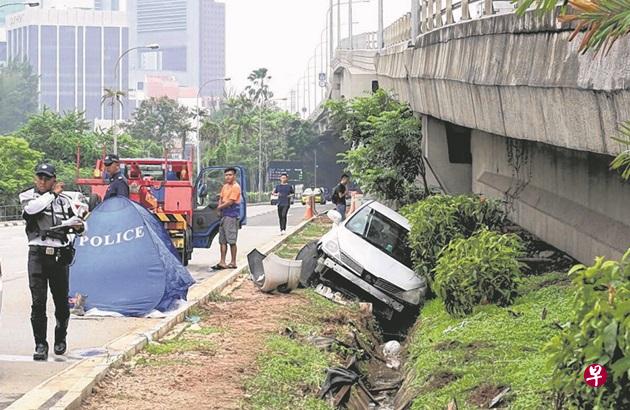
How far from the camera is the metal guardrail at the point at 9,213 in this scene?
5778 cm

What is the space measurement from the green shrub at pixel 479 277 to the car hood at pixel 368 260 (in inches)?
107

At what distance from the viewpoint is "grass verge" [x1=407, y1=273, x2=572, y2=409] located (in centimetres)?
910

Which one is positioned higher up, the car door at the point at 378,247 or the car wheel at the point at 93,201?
the car wheel at the point at 93,201

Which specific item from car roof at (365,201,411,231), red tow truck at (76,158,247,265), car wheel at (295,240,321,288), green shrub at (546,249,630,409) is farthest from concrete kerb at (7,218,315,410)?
red tow truck at (76,158,247,265)

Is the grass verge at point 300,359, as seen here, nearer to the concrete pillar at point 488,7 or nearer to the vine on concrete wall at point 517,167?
the vine on concrete wall at point 517,167

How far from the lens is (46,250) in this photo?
10.8m

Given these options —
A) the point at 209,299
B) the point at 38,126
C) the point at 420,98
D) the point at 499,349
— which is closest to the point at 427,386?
the point at 499,349

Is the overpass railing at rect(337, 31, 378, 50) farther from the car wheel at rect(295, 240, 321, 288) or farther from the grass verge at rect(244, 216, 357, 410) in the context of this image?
the grass verge at rect(244, 216, 357, 410)

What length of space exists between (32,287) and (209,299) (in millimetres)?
5438

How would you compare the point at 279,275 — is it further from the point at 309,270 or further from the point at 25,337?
the point at 25,337

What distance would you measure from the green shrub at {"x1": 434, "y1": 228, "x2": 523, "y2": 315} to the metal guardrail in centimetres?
4648

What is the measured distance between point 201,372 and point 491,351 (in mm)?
2555

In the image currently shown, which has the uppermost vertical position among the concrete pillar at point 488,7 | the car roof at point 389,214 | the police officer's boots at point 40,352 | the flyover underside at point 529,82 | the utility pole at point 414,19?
the utility pole at point 414,19

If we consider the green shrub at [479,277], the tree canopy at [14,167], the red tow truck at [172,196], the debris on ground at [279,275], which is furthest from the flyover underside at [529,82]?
the tree canopy at [14,167]
